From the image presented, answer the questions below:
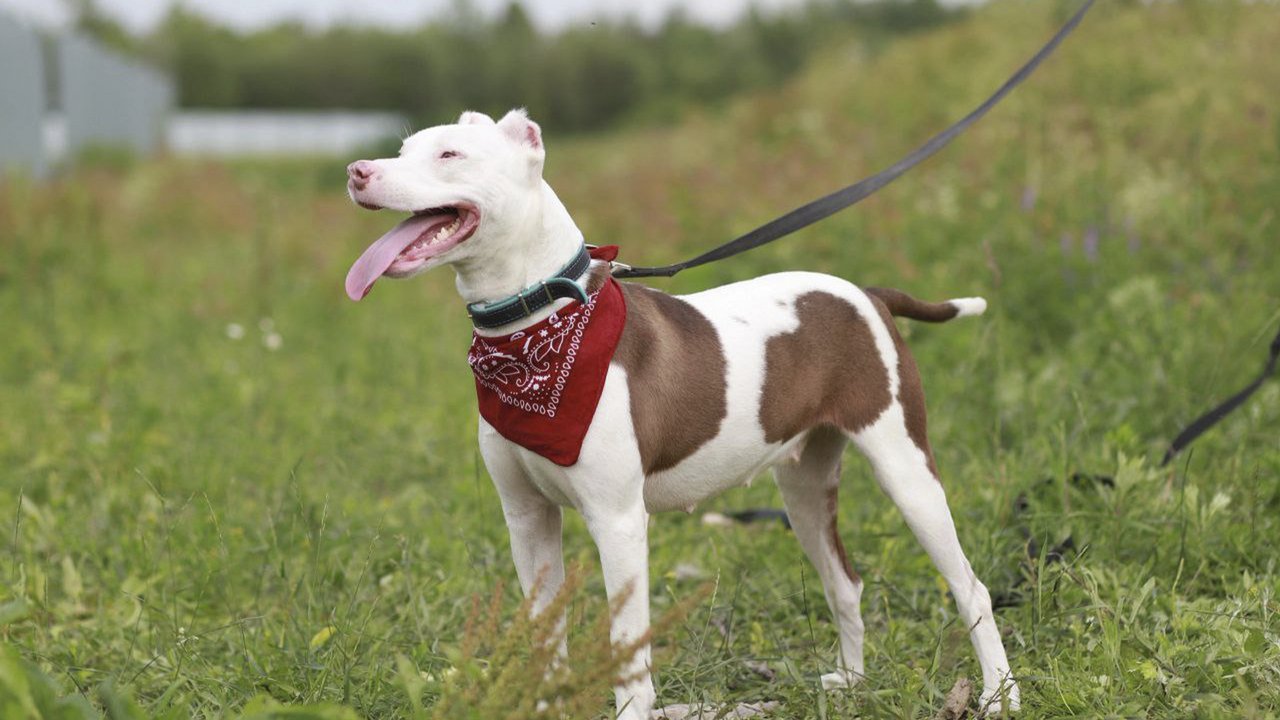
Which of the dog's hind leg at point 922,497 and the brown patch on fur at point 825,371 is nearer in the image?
the brown patch on fur at point 825,371

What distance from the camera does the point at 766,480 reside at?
4.66 metres

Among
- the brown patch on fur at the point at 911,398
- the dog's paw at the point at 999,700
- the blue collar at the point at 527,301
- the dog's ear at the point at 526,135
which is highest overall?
the dog's ear at the point at 526,135

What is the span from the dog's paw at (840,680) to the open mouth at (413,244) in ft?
4.57

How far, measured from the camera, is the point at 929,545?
113 inches

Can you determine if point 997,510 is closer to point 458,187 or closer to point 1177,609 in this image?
point 1177,609

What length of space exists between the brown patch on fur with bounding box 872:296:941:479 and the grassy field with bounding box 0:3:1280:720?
0.50m

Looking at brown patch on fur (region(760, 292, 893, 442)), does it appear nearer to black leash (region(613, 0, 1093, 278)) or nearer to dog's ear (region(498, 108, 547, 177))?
black leash (region(613, 0, 1093, 278))

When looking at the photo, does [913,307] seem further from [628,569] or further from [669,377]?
[628,569]

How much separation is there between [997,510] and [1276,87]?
500 cm

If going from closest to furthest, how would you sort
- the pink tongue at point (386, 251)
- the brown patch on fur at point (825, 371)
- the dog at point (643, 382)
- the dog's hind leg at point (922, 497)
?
the pink tongue at point (386, 251) → the dog at point (643, 382) → the brown patch on fur at point (825, 371) → the dog's hind leg at point (922, 497)

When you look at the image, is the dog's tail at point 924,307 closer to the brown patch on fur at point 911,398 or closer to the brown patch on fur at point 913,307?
the brown patch on fur at point 913,307

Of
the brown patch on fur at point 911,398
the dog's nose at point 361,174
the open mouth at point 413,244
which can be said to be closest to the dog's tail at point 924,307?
the brown patch on fur at point 911,398

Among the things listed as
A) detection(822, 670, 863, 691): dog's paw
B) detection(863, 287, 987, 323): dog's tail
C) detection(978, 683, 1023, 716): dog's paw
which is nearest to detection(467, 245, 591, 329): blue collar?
detection(863, 287, 987, 323): dog's tail

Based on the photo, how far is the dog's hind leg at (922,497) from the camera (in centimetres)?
283
